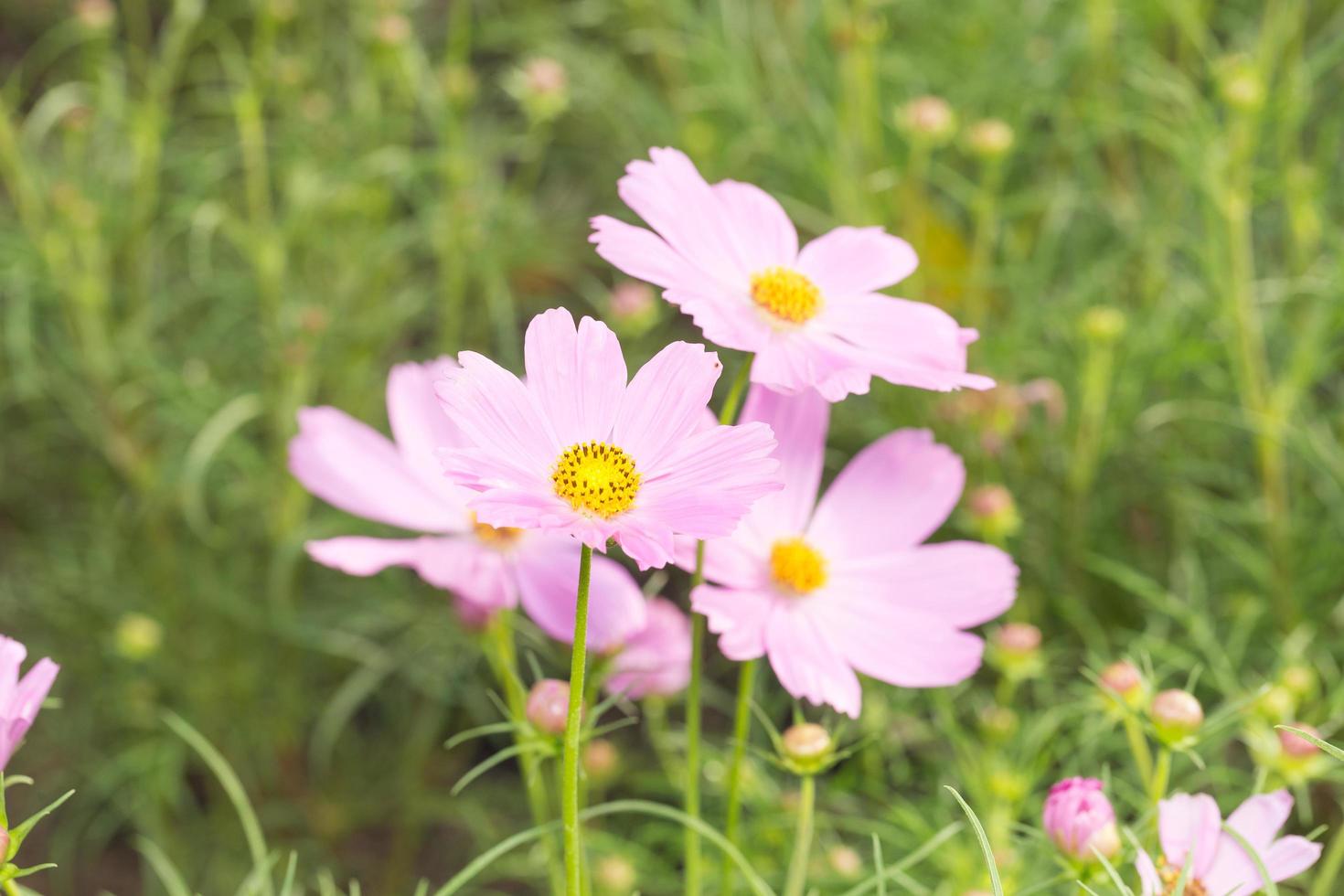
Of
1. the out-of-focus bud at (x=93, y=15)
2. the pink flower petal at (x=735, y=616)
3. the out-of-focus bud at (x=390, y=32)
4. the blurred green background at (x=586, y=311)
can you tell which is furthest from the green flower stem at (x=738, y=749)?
the out-of-focus bud at (x=93, y=15)

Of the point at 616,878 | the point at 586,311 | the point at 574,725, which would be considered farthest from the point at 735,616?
the point at 586,311

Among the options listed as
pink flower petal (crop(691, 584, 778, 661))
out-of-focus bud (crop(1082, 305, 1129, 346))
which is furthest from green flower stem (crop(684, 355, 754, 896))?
out-of-focus bud (crop(1082, 305, 1129, 346))

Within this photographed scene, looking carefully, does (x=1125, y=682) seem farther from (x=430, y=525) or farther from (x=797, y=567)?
(x=430, y=525)

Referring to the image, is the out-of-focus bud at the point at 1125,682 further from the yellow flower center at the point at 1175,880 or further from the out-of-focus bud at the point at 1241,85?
the out-of-focus bud at the point at 1241,85

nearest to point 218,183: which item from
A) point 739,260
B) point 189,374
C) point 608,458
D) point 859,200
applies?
point 189,374

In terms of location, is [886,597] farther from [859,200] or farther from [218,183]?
[218,183]

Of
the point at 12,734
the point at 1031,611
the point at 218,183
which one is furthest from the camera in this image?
the point at 218,183

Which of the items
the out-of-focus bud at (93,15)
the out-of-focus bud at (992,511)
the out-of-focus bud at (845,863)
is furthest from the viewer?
the out-of-focus bud at (93,15)
